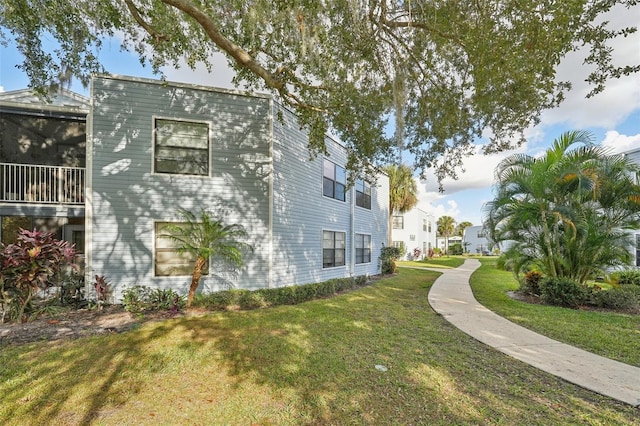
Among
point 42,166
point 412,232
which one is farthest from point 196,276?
point 412,232

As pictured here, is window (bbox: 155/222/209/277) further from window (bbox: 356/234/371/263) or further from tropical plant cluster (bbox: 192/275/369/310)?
window (bbox: 356/234/371/263)

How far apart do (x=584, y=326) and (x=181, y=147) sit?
10990 mm

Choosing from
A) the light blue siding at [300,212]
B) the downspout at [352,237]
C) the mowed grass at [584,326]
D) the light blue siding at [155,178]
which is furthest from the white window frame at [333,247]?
the mowed grass at [584,326]

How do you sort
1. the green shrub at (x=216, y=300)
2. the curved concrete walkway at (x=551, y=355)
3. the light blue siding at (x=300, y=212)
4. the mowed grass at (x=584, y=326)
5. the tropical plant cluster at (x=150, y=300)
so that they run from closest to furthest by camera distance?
the curved concrete walkway at (x=551, y=355), the mowed grass at (x=584, y=326), the tropical plant cluster at (x=150, y=300), the green shrub at (x=216, y=300), the light blue siding at (x=300, y=212)

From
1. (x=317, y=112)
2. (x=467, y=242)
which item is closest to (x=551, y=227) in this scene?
(x=317, y=112)

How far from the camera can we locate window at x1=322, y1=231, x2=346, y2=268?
39.2ft

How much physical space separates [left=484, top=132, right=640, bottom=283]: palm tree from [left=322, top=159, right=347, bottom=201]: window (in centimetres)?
584

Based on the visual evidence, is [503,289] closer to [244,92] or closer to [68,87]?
[244,92]

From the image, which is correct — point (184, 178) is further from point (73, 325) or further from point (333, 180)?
point (333, 180)

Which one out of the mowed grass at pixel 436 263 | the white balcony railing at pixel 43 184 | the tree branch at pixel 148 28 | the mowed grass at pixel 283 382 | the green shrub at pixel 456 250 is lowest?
the green shrub at pixel 456 250

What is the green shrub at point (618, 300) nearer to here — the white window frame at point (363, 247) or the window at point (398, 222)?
the white window frame at point (363, 247)

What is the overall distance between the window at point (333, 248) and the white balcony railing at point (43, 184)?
8.03 metres

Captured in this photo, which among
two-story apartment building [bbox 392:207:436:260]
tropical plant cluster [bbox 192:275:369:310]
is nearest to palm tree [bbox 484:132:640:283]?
tropical plant cluster [bbox 192:275:369:310]

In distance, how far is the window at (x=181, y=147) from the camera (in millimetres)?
8609
